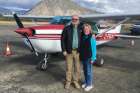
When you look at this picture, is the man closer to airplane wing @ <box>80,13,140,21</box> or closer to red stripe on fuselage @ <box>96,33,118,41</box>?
airplane wing @ <box>80,13,140,21</box>

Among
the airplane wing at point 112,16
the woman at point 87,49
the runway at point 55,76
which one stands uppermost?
the airplane wing at point 112,16

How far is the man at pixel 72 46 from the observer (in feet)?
22.3

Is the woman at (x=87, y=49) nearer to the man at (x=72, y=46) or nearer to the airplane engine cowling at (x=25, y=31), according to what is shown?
the man at (x=72, y=46)

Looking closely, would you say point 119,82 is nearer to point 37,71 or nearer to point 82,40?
point 82,40

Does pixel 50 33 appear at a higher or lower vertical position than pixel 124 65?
higher

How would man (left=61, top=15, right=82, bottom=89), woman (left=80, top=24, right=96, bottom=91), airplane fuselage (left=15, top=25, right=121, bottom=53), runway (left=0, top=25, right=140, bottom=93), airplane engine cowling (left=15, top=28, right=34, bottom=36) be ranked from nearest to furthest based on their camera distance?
woman (left=80, top=24, right=96, bottom=91)
man (left=61, top=15, right=82, bottom=89)
runway (left=0, top=25, right=140, bottom=93)
airplane engine cowling (left=15, top=28, right=34, bottom=36)
airplane fuselage (left=15, top=25, right=121, bottom=53)

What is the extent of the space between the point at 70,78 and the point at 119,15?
14.4ft

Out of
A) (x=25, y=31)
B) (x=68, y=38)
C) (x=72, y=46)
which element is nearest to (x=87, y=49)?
(x=72, y=46)

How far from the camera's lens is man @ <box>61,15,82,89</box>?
22.3ft

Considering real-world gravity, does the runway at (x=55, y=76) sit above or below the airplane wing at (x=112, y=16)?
below

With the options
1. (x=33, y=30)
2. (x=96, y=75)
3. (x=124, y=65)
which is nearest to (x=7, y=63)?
(x=33, y=30)

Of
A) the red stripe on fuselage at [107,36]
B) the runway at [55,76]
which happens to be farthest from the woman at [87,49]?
the red stripe on fuselage at [107,36]

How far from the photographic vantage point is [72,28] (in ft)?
22.4

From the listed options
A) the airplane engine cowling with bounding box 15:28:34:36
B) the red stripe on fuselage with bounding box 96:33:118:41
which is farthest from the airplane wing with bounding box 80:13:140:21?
the airplane engine cowling with bounding box 15:28:34:36
